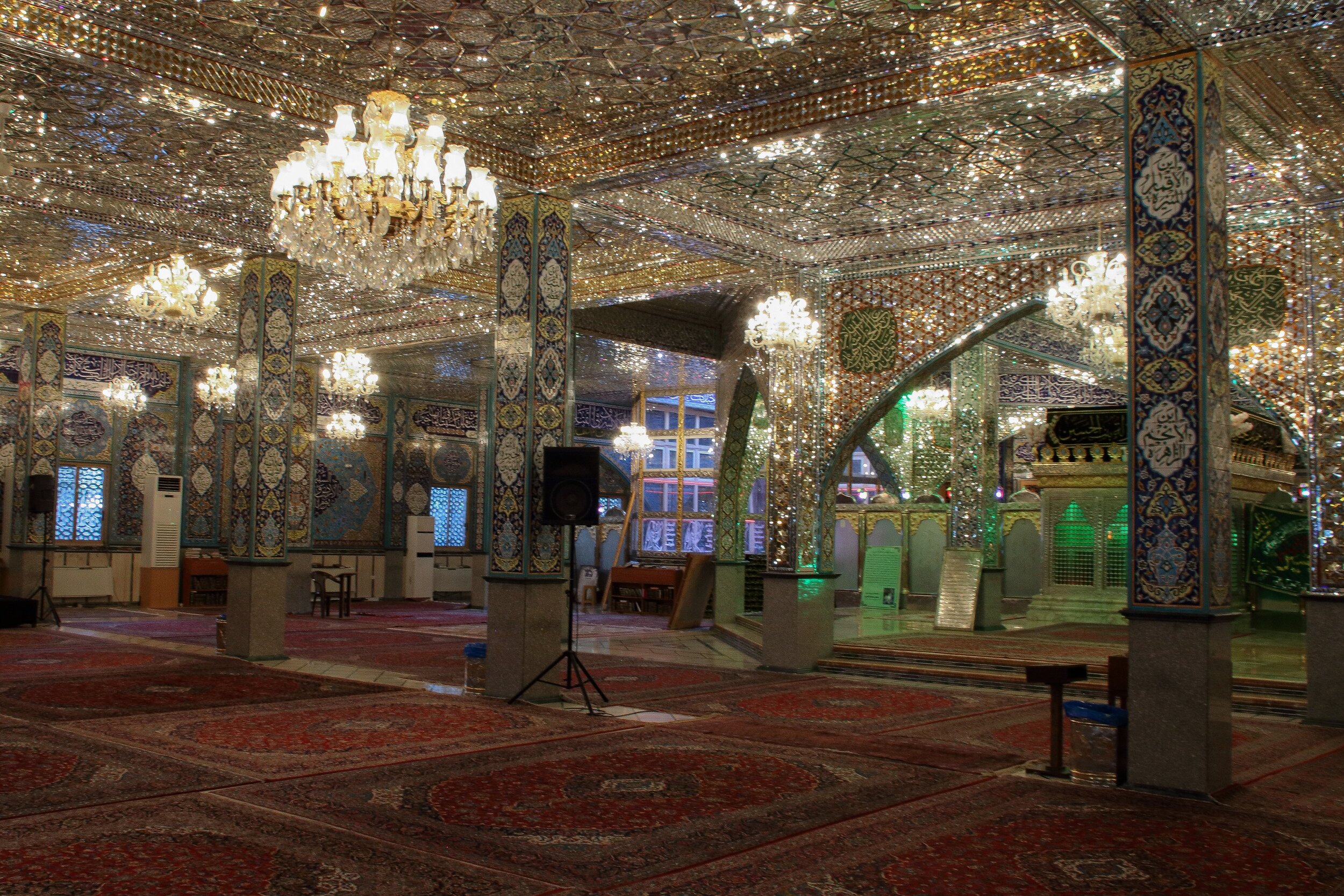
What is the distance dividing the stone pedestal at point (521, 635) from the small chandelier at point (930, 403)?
7.66 metres

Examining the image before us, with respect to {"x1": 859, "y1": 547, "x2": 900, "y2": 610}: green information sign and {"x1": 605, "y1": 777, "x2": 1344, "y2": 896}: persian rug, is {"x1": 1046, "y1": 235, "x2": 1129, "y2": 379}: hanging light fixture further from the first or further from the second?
{"x1": 859, "y1": 547, "x2": 900, "y2": 610}: green information sign

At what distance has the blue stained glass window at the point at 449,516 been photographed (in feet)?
55.5

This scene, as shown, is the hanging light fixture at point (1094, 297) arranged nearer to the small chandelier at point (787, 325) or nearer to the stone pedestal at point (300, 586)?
the small chandelier at point (787, 325)

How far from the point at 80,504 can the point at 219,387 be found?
2.34 meters

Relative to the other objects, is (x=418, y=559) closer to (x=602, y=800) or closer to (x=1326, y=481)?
(x=1326, y=481)

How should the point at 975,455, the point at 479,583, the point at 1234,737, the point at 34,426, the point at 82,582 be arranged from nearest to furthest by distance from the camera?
the point at 1234,737 < the point at 975,455 < the point at 34,426 < the point at 82,582 < the point at 479,583

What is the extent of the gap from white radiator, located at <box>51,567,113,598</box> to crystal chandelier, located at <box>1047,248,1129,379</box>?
11.0 metres

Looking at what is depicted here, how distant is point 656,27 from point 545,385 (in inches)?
86.8

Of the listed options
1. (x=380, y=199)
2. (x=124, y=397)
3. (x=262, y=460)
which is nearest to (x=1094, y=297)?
(x=380, y=199)

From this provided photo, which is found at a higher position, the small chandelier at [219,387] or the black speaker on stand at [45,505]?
the small chandelier at [219,387]

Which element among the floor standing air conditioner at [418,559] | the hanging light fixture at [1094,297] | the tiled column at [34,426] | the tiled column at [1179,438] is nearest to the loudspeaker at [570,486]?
the tiled column at [1179,438]

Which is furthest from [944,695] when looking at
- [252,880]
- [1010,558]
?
[1010,558]

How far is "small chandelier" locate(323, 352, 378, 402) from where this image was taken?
11.9 m

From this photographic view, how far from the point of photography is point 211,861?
315 centimetres
